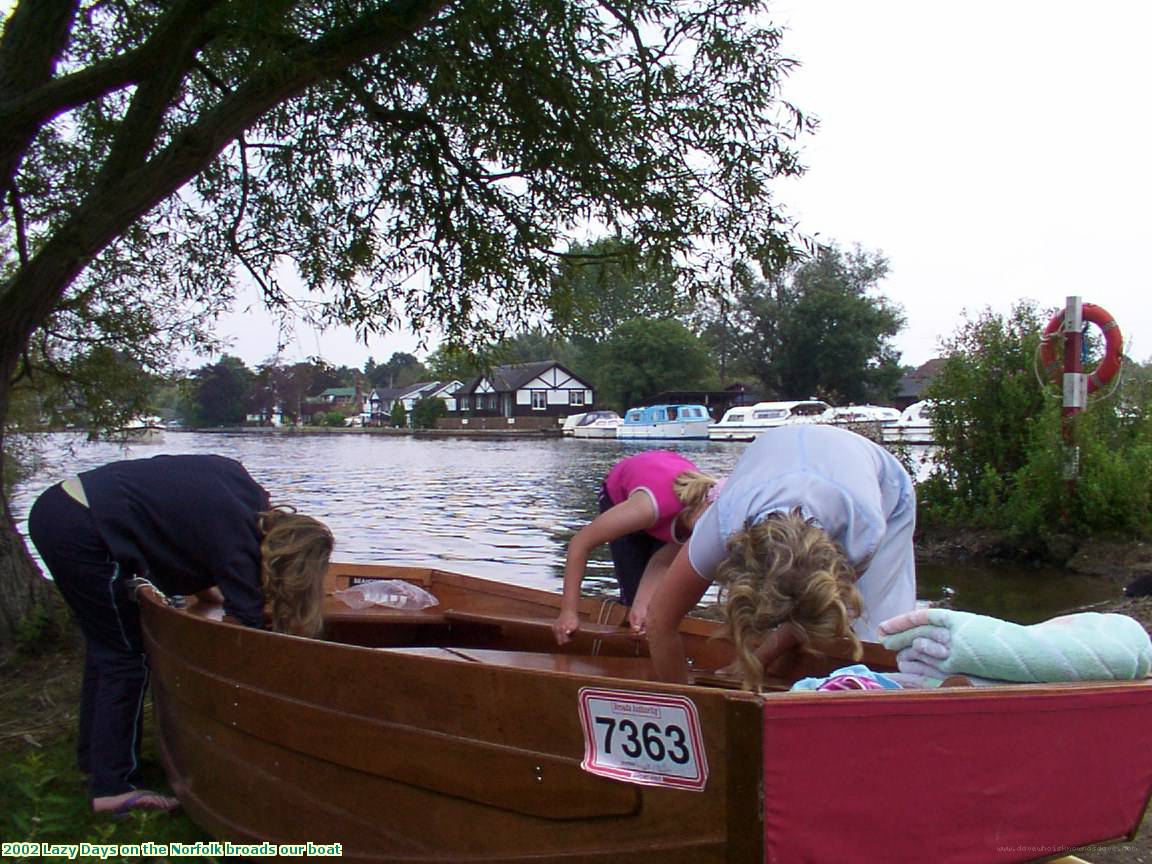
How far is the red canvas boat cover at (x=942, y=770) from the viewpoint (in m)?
2.05

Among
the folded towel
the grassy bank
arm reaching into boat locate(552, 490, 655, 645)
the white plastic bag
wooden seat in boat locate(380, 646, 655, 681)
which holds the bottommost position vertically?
the grassy bank

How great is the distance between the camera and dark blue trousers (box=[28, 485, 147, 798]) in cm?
335

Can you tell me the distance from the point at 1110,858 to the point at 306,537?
2.80 meters

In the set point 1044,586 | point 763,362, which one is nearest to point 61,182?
point 1044,586

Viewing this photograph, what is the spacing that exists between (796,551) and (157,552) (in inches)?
88.3

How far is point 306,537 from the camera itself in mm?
3254

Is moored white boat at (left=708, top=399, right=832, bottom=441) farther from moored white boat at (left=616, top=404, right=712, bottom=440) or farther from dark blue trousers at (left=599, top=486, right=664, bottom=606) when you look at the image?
dark blue trousers at (left=599, top=486, right=664, bottom=606)

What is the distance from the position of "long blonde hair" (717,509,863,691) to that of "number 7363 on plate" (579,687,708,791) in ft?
0.63

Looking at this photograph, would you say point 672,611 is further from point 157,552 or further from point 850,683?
point 157,552

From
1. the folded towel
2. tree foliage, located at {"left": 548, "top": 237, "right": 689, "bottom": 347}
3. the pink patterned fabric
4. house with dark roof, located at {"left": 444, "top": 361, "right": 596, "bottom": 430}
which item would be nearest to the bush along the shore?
tree foliage, located at {"left": 548, "top": 237, "right": 689, "bottom": 347}

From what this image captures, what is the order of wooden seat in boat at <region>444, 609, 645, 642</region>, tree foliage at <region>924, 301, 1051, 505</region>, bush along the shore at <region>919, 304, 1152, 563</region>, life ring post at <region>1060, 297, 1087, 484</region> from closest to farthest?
1. wooden seat in boat at <region>444, 609, 645, 642</region>
2. life ring post at <region>1060, 297, 1087, 484</region>
3. bush along the shore at <region>919, 304, 1152, 563</region>
4. tree foliage at <region>924, 301, 1051, 505</region>

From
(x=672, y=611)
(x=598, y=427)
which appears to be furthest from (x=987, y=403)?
(x=598, y=427)

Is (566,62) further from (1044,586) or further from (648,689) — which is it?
(1044,586)

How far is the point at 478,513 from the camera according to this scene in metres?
16.6
